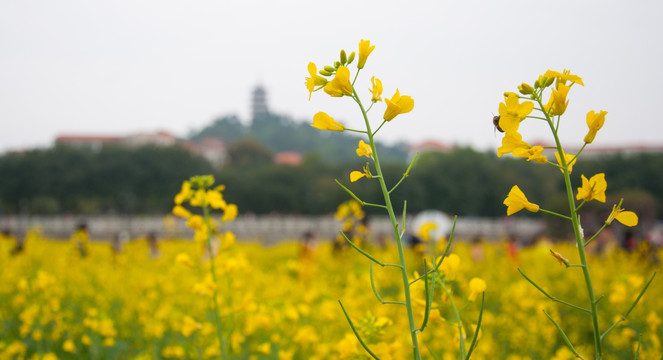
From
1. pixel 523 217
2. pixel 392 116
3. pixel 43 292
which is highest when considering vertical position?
pixel 392 116

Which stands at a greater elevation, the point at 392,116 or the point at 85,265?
the point at 392,116

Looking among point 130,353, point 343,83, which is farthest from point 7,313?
point 343,83

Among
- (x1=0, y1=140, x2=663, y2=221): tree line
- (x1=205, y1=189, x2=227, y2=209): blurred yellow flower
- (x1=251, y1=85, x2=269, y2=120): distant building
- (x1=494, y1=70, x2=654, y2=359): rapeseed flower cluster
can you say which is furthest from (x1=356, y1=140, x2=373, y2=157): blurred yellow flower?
(x1=251, y1=85, x2=269, y2=120): distant building

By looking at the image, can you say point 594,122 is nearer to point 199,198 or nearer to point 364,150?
point 364,150

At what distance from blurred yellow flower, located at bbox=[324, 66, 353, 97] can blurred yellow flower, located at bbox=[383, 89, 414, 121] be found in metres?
0.06

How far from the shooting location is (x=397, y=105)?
0.90m

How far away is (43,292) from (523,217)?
37258mm

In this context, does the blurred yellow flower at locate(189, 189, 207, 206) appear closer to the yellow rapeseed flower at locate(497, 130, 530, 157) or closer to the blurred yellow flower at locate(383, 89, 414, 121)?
the blurred yellow flower at locate(383, 89, 414, 121)

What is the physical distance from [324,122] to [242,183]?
37428mm

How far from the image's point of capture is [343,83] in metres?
0.89

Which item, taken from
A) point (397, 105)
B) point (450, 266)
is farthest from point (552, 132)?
point (450, 266)

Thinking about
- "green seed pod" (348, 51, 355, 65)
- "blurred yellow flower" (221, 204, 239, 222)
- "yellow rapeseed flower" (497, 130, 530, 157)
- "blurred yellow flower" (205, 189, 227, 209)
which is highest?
"green seed pod" (348, 51, 355, 65)

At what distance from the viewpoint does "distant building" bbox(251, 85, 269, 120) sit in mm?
113875

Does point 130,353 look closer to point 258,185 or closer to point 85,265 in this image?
point 85,265
